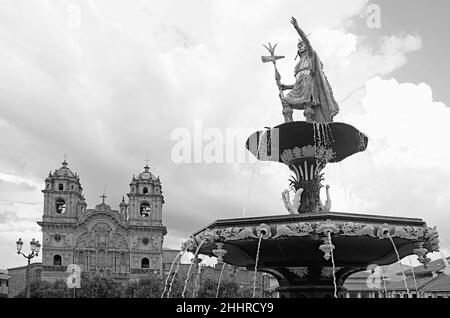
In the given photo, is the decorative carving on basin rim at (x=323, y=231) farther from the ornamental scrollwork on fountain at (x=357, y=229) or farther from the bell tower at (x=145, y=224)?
the bell tower at (x=145, y=224)

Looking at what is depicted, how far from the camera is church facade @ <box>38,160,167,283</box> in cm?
7869

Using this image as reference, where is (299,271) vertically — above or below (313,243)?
below

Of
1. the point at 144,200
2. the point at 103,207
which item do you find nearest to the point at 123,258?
the point at 103,207

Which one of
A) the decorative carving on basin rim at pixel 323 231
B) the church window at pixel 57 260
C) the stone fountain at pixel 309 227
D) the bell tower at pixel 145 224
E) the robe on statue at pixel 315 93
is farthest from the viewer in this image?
the bell tower at pixel 145 224

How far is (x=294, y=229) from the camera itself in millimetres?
8141

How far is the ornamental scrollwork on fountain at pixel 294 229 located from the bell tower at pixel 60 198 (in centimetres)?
7485

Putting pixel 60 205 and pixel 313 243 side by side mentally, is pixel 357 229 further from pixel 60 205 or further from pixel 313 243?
pixel 60 205

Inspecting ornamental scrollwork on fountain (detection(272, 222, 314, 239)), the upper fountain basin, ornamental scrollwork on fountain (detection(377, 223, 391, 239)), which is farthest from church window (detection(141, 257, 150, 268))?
ornamental scrollwork on fountain (detection(377, 223, 391, 239))

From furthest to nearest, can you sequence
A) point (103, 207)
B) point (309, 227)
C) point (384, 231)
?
1. point (103, 207)
2. point (384, 231)
3. point (309, 227)

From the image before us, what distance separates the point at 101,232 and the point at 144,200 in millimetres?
7970

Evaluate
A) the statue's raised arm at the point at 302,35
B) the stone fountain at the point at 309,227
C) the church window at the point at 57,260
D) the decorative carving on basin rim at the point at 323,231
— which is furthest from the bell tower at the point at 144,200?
the decorative carving on basin rim at the point at 323,231

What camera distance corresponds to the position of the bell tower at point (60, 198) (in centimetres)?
7888
